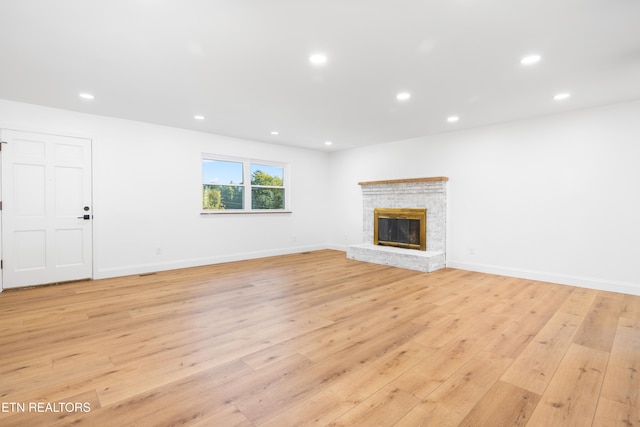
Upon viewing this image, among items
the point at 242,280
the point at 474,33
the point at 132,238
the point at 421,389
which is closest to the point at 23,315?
the point at 132,238

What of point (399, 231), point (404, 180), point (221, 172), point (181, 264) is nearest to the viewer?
point (181, 264)

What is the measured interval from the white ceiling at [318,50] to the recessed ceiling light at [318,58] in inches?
2.2

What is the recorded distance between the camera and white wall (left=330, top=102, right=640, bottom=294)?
398 centimetres

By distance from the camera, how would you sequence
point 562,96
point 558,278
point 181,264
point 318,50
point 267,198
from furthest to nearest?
1. point 267,198
2. point 181,264
3. point 558,278
4. point 562,96
5. point 318,50

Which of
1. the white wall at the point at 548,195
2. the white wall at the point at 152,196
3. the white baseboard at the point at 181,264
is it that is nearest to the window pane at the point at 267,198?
the white wall at the point at 152,196

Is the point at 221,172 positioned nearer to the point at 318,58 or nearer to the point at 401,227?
the point at 401,227

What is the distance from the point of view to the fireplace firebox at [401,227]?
230 inches

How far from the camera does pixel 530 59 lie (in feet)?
9.21

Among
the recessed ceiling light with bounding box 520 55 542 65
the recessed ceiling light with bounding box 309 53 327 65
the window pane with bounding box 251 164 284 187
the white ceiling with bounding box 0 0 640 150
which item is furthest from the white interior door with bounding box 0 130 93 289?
the recessed ceiling light with bounding box 520 55 542 65

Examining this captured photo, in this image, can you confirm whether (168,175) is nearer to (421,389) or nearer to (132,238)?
(132,238)

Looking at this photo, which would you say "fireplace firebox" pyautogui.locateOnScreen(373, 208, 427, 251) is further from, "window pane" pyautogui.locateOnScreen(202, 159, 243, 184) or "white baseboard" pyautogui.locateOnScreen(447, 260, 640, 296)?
"window pane" pyautogui.locateOnScreen(202, 159, 243, 184)

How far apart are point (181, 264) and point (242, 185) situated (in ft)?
6.46

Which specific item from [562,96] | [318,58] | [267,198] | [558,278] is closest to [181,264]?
[267,198]

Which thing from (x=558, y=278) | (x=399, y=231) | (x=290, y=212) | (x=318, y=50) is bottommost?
(x=558, y=278)
